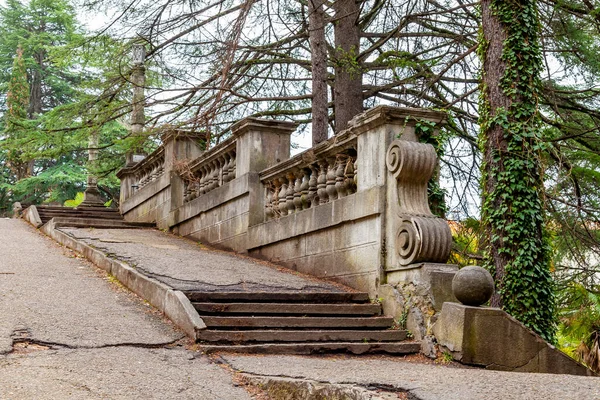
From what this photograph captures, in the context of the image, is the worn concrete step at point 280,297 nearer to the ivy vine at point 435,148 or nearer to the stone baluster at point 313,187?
the ivy vine at point 435,148

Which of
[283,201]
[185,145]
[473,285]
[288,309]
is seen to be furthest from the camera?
[185,145]

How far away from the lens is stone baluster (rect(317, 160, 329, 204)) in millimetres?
9250

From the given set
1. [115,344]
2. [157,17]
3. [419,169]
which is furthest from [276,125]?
[115,344]

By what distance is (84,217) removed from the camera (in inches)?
691

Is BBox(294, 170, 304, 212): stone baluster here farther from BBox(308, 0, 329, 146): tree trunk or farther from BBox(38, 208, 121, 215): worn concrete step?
BBox(38, 208, 121, 215): worn concrete step

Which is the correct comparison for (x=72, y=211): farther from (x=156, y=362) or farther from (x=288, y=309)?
(x=156, y=362)

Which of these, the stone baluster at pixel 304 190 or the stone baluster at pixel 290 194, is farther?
the stone baluster at pixel 290 194

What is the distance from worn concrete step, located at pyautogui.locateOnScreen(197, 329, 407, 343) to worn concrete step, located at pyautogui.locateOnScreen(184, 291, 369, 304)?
2.54 feet

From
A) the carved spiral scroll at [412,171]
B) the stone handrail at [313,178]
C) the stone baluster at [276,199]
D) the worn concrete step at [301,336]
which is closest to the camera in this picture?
the worn concrete step at [301,336]

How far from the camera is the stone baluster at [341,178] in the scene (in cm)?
888

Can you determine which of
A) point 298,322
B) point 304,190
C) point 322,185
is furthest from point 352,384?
point 304,190

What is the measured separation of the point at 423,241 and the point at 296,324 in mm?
1554

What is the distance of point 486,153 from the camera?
30.9 feet

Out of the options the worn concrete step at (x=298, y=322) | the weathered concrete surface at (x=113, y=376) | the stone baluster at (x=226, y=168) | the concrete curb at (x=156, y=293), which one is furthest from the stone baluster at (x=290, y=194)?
the weathered concrete surface at (x=113, y=376)
